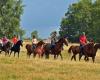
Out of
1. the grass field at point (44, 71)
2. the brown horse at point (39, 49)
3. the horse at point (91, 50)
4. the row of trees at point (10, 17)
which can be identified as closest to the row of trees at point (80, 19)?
the row of trees at point (10, 17)

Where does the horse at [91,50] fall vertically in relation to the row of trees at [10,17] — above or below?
below

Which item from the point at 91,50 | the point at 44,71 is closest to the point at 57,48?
the point at 91,50

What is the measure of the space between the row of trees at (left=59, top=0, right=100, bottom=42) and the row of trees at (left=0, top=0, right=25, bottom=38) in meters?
35.8

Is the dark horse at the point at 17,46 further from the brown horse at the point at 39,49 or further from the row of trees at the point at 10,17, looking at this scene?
the row of trees at the point at 10,17

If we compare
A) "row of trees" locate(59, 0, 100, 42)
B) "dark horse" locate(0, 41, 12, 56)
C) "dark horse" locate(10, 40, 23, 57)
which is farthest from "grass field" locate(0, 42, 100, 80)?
"row of trees" locate(59, 0, 100, 42)

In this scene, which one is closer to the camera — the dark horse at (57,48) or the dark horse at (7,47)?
the dark horse at (57,48)

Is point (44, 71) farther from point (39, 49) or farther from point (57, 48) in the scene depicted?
point (39, 49)

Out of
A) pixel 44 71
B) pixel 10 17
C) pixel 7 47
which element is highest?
pixel 10 17

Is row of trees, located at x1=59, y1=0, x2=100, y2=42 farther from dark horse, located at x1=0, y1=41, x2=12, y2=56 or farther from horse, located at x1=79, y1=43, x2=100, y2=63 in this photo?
horse, located at x1=79, y1=43, x2=100, y2=63

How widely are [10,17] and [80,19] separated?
5105 centimetres

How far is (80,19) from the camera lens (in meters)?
149

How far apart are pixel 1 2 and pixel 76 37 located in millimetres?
43212

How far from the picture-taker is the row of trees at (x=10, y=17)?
98.2m

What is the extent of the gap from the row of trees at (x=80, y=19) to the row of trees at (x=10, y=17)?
117 feet
